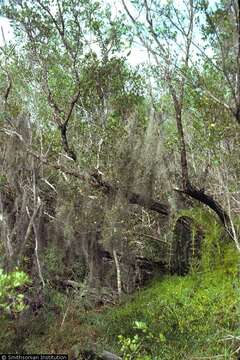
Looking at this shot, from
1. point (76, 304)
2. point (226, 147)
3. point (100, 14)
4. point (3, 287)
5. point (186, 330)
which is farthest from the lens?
point (100, 14)

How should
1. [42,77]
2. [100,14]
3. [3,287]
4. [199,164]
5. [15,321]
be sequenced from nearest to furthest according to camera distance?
[3,287] < [15,321] < [100,14] < [42,77] < [199,164]

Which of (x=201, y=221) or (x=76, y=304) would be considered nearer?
(x=76, y=304)

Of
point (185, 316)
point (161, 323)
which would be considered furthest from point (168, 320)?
point (185, 316)

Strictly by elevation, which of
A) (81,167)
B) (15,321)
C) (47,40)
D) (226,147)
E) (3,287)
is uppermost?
(47,40)

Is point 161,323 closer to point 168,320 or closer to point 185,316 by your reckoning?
point 168,320

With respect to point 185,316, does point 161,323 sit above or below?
below

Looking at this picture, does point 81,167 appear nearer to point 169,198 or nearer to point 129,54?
point 169,198

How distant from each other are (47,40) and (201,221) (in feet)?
14.4

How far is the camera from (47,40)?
8.62m

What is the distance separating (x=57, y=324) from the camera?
21.7 ft

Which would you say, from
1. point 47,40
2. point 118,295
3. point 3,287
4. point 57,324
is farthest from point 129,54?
point 3,287

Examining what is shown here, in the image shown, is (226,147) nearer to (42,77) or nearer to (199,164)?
(199,164)

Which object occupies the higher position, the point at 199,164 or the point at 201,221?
the point at 199,164

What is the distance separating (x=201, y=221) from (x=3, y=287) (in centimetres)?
461
